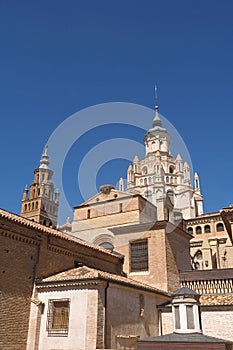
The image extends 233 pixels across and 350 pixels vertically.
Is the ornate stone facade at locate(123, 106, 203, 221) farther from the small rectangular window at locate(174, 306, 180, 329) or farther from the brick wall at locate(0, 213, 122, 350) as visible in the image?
the small rectangular window at locate(174, 306, 180, 329)

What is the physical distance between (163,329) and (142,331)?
2172 mm

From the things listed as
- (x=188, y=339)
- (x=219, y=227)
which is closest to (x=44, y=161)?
(x=219, y=227)

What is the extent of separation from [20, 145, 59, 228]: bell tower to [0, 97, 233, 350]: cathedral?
21.8m

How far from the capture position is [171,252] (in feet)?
72.7

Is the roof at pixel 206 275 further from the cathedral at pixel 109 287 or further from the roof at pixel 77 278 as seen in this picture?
the roof at pixel 77 278

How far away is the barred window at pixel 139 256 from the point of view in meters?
21.9

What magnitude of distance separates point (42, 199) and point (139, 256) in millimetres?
31281

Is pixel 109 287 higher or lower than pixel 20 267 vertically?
lower

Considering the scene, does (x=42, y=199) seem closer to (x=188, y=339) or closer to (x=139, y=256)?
(x=139, y=256)

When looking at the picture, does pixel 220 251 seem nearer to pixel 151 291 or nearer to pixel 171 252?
pixel 171 252

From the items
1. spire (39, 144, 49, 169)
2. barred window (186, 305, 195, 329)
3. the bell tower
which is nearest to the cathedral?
barred window (186, 305, 195, 329)

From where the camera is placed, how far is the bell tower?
4862cm

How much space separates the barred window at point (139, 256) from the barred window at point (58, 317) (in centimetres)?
828

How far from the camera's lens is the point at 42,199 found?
166 feet
